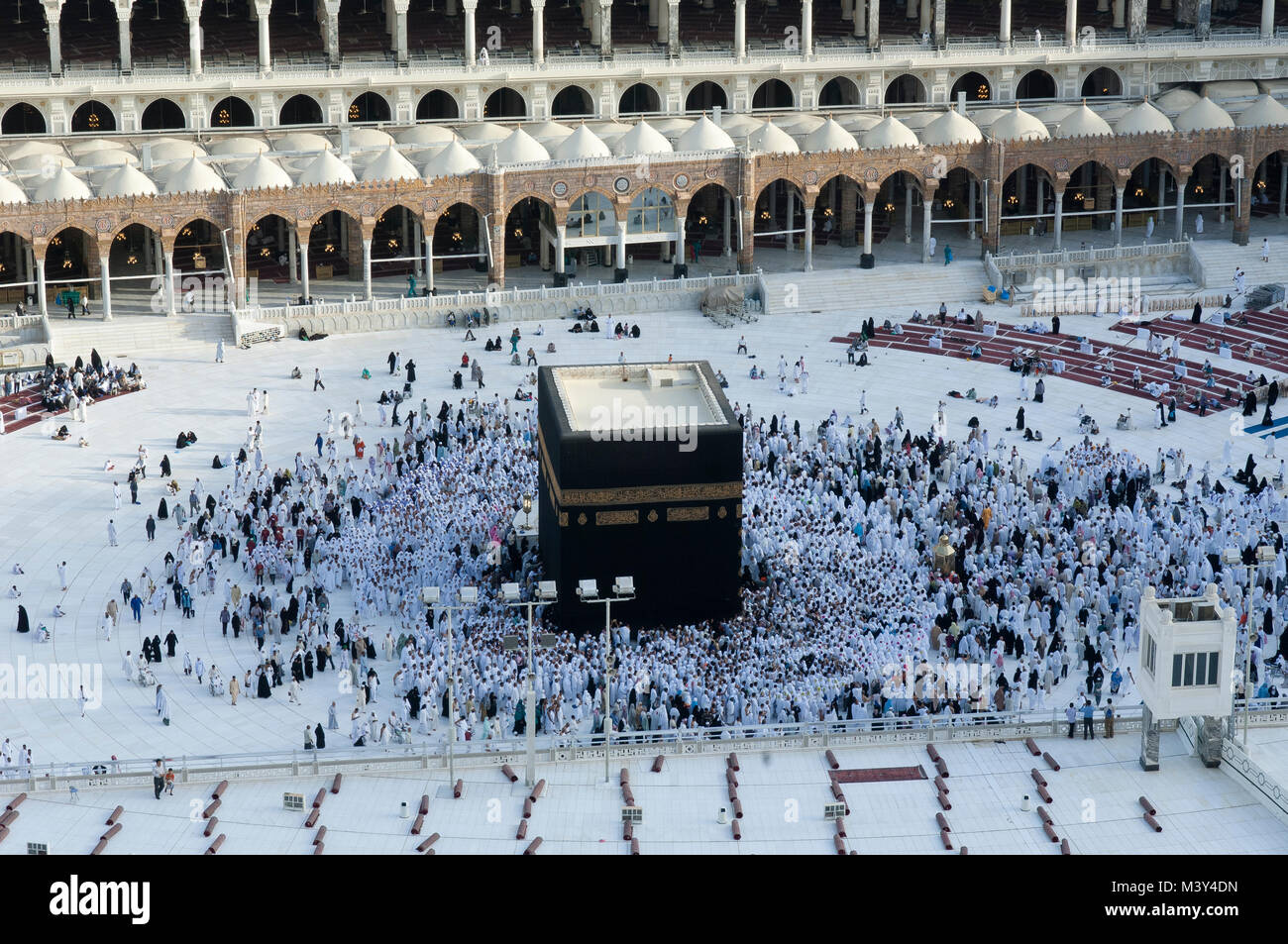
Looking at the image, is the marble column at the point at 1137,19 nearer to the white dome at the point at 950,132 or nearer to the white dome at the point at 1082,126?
the white dome at the point at 1082,126

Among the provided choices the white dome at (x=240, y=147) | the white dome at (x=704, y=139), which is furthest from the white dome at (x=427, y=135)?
the white dome at (x=704, y=139)

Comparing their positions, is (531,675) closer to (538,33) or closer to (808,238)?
(808,238)

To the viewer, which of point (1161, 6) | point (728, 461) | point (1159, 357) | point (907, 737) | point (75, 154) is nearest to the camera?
point (907, 737)

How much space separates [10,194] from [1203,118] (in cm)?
4917

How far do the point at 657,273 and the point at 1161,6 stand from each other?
111 ft

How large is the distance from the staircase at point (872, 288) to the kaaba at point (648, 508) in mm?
30546

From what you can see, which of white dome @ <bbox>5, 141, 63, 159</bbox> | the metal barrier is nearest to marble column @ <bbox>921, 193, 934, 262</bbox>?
white dome @ <bbox>5, 141, 63, 159</bbox>

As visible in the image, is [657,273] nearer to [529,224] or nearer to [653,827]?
[529,224]

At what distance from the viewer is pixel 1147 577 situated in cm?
6669

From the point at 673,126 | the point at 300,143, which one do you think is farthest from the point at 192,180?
the point at 673,126

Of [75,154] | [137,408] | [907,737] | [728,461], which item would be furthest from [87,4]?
[907,737]

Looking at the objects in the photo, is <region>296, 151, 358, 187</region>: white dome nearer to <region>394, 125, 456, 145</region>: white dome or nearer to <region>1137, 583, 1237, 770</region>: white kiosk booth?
<region>394, 125, 456, 145</region>: white dome

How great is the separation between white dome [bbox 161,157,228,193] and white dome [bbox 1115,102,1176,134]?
37.6 meters

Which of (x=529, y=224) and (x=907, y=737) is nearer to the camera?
(x=907, y=737)
